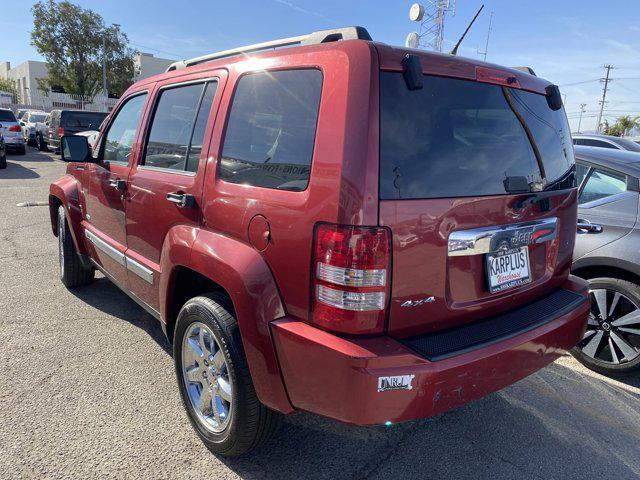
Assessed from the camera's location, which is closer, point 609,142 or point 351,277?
point 351,277

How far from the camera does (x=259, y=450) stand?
245 centimetres

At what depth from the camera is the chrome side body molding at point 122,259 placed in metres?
2.97

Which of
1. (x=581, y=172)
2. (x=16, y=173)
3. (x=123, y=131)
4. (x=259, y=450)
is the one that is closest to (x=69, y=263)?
(x=123, y=131)

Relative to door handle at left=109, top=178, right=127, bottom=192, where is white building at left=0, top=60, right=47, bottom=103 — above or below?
above

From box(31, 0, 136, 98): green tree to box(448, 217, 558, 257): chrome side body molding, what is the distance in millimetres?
46040

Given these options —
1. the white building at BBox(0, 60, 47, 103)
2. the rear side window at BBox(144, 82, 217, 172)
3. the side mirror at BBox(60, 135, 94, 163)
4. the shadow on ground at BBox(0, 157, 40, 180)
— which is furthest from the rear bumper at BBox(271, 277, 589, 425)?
the white building at BBox(0, 60, 47, 103)

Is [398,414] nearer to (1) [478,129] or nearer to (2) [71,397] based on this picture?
(1) [478,129]

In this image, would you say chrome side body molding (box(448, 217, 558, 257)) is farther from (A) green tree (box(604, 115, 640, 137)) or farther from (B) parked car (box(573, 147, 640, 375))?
(A) green tree (box(604, 115, 640, 137))

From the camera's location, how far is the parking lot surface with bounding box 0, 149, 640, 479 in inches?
91.5

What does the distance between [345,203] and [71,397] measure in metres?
2.25


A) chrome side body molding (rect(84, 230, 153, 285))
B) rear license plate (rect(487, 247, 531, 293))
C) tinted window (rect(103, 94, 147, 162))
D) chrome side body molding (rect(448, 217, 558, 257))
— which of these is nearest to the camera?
chrome side body molding (rect(448, 217, 558, 257))

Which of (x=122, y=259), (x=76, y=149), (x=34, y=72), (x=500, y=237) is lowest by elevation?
(x=122, y=259)

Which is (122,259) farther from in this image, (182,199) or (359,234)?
(359,234)

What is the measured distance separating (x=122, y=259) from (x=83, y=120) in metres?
14.9
